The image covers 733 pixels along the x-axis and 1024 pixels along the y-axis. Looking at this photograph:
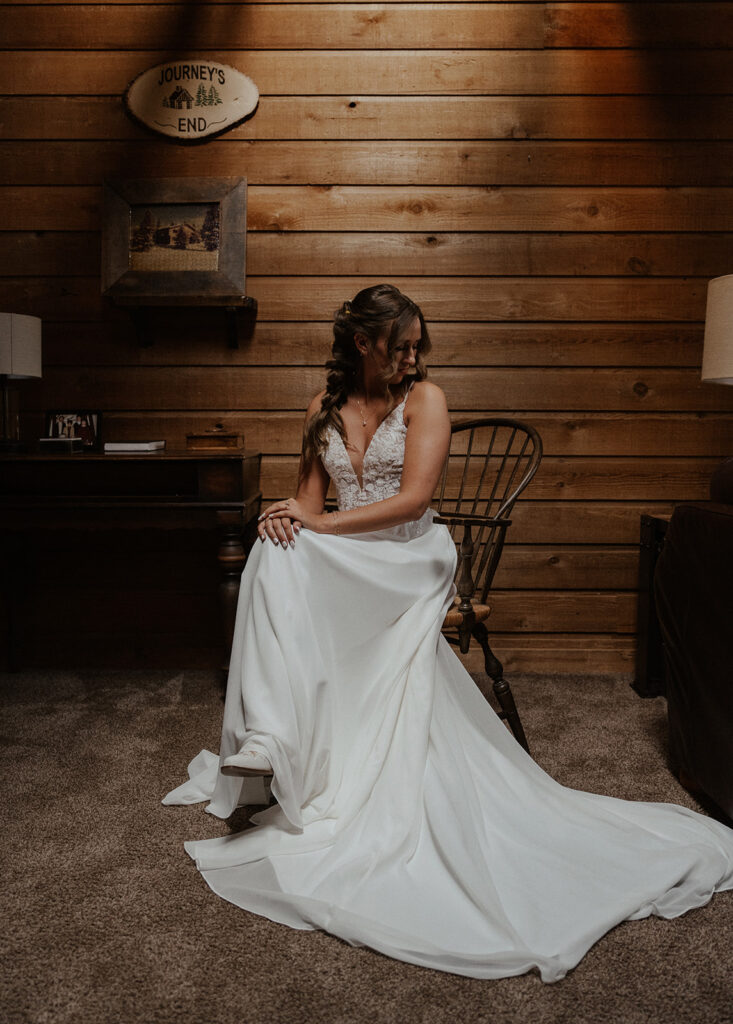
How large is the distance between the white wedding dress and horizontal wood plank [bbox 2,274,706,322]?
1300 mm

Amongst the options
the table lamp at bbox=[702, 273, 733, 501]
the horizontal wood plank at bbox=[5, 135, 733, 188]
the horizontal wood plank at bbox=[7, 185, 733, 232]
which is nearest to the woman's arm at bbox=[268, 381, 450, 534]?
the table lamp at bbox=[702, 273, 733, 501]

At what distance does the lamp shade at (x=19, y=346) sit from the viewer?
2.69 metres

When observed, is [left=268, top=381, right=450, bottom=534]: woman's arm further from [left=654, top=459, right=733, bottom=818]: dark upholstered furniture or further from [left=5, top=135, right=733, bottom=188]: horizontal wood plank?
[left=5, top=135, right=733, bottom=188]: horizontal wood plank

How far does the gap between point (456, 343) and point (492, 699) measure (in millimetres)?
1350

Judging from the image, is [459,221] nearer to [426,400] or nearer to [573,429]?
[573,429]

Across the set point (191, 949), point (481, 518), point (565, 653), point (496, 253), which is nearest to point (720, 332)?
point (496, 253)

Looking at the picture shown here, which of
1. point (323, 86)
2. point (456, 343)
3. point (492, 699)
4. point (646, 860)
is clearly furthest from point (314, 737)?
point (323, 86)

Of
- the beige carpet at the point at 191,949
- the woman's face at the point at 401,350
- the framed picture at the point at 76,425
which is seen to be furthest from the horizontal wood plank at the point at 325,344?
the beige carpet at the point at 191,949

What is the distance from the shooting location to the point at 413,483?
2047mm

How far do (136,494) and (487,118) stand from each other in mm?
1920

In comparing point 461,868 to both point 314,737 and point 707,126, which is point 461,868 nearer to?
point 314,737

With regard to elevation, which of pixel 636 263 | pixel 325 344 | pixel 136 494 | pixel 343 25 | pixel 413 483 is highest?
pixel 343 25

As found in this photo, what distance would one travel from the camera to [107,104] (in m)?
2.94

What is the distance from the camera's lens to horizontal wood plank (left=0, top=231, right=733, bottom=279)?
2.95 metres
